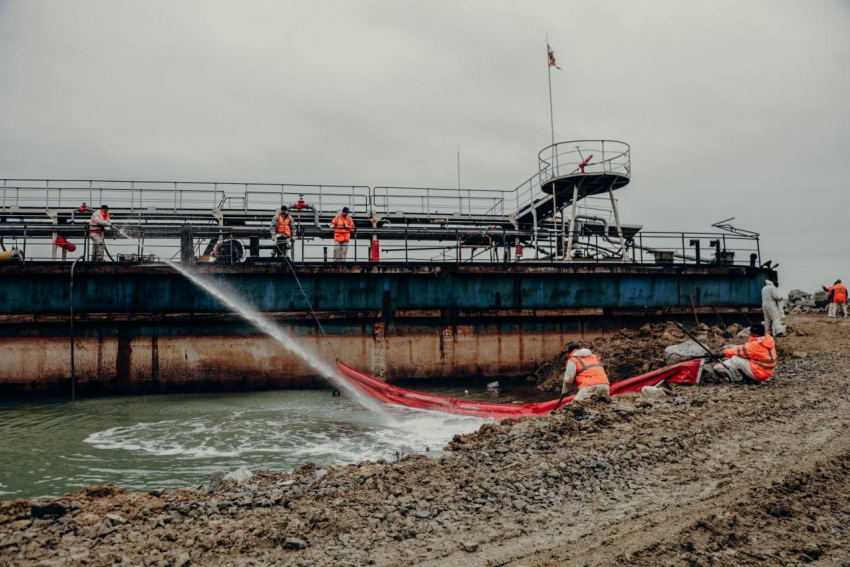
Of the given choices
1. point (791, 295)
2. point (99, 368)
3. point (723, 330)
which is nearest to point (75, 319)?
point (99, 368)

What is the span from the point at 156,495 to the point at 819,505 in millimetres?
6190

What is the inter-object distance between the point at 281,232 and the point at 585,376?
33.4ft

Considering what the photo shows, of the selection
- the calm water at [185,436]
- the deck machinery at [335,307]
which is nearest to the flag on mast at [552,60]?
the deck machinery at [335,307]

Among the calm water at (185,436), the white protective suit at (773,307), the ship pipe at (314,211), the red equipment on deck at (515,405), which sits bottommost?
the calm water at (185,436)

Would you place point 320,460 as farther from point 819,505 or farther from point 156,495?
point 819,505

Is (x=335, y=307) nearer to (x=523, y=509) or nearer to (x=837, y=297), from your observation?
(x=523, y=509)

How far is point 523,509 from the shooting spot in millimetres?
4766

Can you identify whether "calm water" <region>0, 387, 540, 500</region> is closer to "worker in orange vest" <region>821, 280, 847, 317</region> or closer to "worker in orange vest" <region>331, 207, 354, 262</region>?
"worker in orange vest" <region>331, 207, 354, 262</region>

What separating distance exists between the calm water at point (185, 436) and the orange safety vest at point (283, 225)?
16.0ft

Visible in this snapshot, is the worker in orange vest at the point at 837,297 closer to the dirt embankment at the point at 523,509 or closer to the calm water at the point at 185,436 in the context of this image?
the calm water at the point at 185,436

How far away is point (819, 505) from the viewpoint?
4523mm

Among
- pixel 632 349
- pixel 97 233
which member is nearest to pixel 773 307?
pixel 632 349

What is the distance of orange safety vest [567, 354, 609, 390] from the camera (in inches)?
340

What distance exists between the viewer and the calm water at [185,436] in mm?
7202
